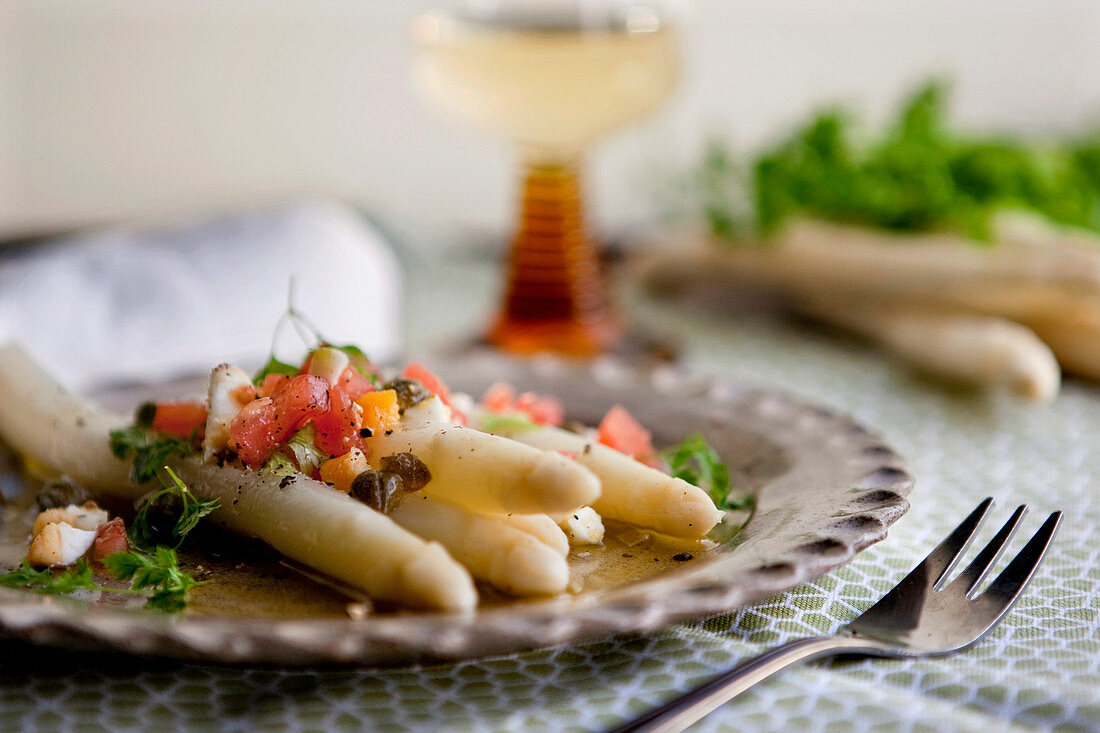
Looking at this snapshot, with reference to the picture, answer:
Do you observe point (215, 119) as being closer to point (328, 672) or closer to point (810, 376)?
point (810, 376)

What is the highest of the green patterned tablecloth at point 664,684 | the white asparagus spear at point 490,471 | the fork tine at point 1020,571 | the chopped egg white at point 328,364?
the chopped egg white at point 328,364

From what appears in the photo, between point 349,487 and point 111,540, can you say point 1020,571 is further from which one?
point 111,540

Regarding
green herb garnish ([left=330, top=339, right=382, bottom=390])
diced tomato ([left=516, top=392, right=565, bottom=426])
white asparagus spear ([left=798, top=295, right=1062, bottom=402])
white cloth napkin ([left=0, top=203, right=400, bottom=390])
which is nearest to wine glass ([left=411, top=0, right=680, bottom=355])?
white cloth napkin ([left=0, top=203, right=400, bottom=390])

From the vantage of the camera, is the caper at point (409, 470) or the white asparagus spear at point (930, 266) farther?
the white asparagus spear at point (930, 266)

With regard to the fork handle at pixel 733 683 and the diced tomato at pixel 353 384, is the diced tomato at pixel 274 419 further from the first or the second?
the fork handle at pixel 733 683

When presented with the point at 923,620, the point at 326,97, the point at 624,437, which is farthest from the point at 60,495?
the point at 326,97

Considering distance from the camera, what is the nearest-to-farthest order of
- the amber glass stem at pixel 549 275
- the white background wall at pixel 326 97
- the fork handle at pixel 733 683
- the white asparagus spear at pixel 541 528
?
the fork handle at pixel 733 683
the white asparagus spear at pixel 541 528
the amber glass stem at pixel 549 275
the white background wall at pixel 326 97

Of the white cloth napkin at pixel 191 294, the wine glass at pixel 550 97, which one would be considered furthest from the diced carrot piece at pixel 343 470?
the wine glass at pixel 550 97
